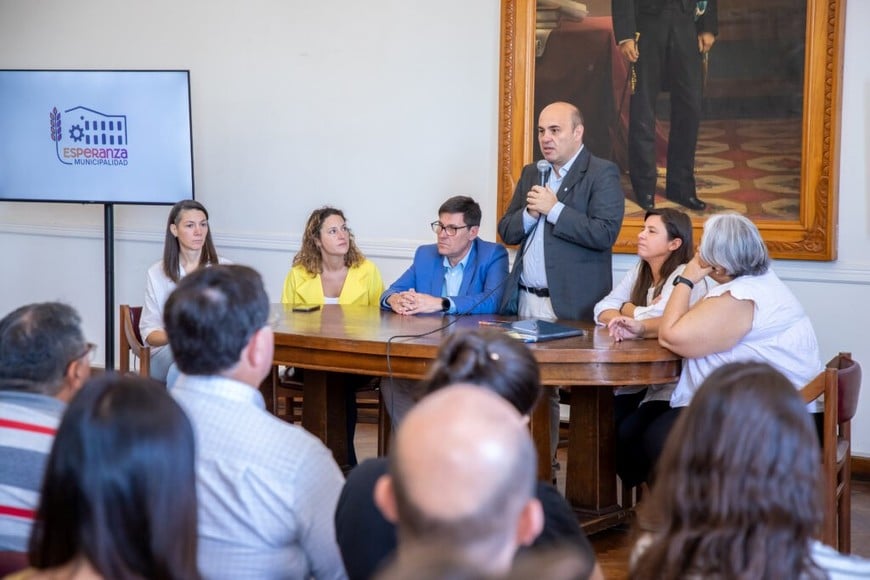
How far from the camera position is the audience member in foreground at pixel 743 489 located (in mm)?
1530

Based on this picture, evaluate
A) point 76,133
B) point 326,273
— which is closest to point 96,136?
point 76,133

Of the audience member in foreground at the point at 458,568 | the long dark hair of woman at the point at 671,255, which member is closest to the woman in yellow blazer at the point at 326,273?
the long dark hair of woman at the point at 671,255

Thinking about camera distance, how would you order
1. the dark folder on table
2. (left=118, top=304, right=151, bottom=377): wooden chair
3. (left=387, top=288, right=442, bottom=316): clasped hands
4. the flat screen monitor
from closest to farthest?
1. the dark folder on table
2. (left=387, top=288, right=442, bottom=316): clasped hands
3. (left=118, top=304, right=151, bottom=377): wooden chair
4. the flat screen monitor

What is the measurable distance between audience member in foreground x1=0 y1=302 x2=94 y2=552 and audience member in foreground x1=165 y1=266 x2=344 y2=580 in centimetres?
29

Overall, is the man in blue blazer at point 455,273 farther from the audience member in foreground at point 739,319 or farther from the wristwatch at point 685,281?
the audience member in foreground at point 739,319

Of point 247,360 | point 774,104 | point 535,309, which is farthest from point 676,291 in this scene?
point 247,360

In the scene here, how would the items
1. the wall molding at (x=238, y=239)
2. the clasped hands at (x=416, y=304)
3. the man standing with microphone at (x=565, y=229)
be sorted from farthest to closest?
the wall molding at (x=238, y=239) < the clasped hands at (x=416, y=304) < the man standing with microphone at (x=565, y=229)

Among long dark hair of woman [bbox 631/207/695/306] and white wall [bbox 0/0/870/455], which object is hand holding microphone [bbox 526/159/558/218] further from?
white wall [bbox 0/0/870/455]

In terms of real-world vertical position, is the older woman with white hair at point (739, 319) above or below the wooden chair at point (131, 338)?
above

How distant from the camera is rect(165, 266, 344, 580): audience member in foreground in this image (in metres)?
1.88

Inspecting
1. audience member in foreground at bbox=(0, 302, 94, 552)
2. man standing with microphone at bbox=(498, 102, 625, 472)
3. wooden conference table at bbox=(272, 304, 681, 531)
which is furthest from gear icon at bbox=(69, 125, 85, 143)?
audience member in foreground at bbox=(0, 302, 94, 552)

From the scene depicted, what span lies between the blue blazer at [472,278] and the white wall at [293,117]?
1.11m

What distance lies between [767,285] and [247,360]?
208 centimetres

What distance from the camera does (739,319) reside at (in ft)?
11.4
